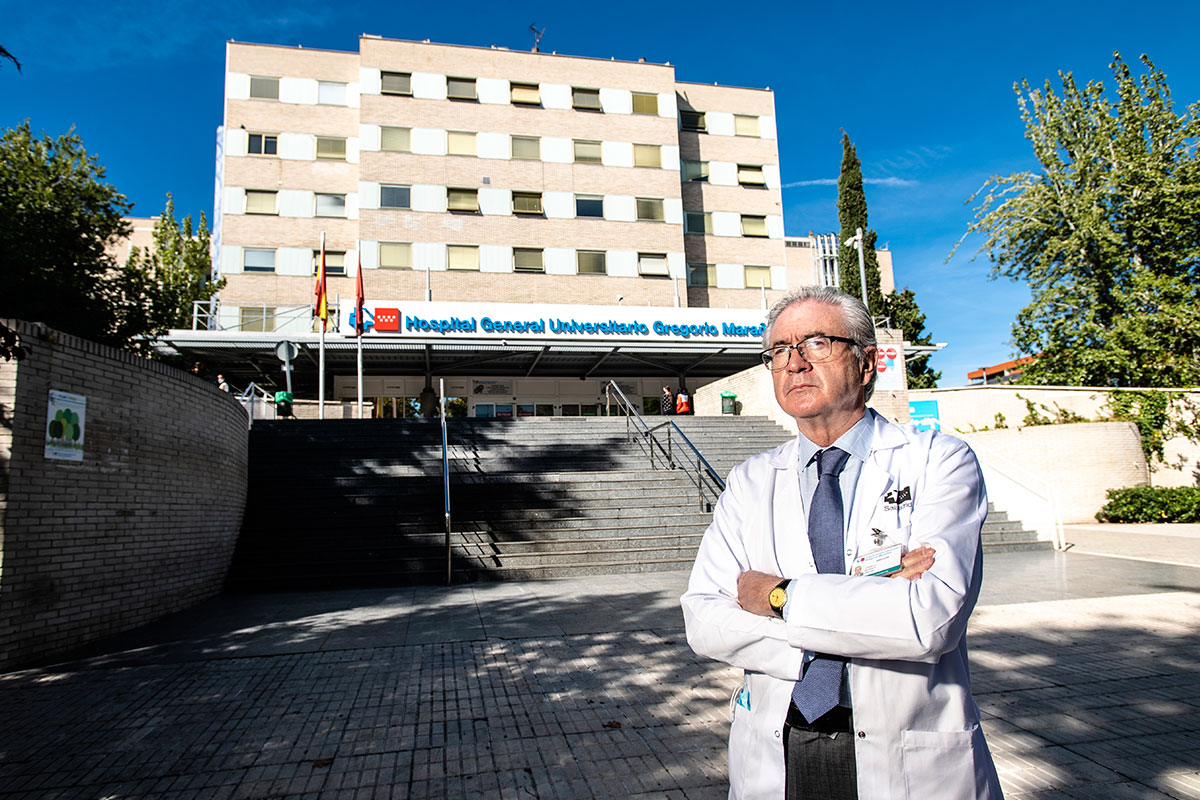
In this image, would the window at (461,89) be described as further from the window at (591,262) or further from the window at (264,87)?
the window at (591,262)

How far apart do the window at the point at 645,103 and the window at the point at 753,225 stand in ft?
21.4

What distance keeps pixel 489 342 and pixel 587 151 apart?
39.2ft

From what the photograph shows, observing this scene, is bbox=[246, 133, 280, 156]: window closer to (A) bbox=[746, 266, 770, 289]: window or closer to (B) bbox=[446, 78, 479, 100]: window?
(B) bbox=[446, 78, 479, 100]: window

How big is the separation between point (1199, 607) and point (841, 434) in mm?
7351

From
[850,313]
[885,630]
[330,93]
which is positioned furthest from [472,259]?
[885,630]

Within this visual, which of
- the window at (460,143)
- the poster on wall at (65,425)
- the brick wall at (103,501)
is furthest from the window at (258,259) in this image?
the poster on wall at (65,425)

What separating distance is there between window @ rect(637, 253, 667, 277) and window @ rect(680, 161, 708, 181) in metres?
5.23

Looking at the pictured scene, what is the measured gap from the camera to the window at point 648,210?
98.0 feet

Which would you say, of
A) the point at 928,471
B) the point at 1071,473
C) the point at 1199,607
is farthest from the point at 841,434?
the point at 1071,473

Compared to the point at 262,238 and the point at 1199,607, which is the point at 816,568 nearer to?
the point at 1199,607

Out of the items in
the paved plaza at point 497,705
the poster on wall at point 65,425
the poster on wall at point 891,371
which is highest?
the poster on wall at point 891,371

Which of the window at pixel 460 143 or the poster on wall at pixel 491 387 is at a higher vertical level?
the window at pixel 460 143

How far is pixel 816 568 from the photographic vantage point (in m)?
1.73

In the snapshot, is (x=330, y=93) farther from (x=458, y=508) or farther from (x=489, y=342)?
(x=458, y=508)
